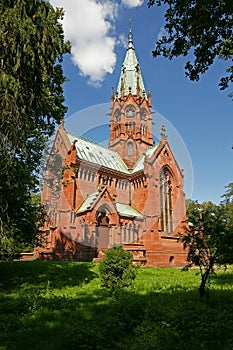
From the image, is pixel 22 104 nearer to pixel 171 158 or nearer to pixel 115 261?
pixel 115 261

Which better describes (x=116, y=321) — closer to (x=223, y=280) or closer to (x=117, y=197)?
(x=223, y=280)

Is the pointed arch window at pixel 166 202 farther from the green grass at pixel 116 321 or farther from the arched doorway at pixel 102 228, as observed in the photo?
the green grass at pixel 116 321

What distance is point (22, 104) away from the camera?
912cm


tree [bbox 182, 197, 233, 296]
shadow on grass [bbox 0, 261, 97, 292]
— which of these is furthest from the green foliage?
tree [bbox 182, 197, 233, 296]

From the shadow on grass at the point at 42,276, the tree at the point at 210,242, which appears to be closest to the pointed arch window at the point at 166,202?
the shadow on grass at the point at 42,276

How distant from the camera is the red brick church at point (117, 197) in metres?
24.8

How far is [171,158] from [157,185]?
5535 mm

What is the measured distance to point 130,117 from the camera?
42.3m

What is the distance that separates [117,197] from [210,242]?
2300cm

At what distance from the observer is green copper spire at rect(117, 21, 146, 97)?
44306 millimetres

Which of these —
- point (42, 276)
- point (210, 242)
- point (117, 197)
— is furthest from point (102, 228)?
point (210, 242)

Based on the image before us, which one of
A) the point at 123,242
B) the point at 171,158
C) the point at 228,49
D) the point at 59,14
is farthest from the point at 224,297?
the point at 171,158

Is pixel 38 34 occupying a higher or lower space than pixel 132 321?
higher

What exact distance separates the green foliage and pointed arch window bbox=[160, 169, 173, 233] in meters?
18.1
